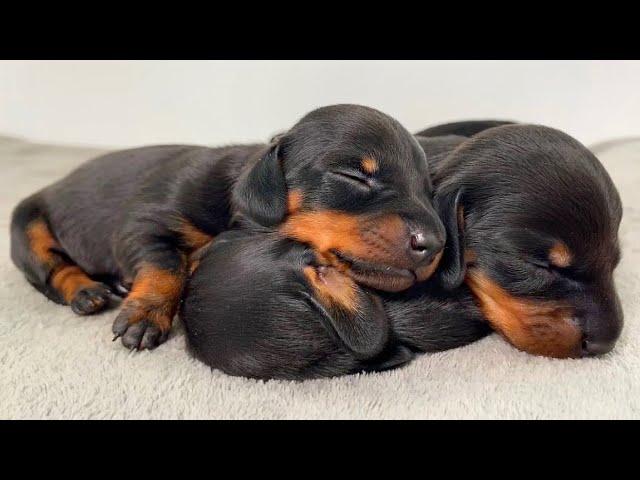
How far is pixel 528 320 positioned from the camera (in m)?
2.45

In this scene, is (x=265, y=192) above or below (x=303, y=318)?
above

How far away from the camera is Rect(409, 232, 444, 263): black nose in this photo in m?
2.29

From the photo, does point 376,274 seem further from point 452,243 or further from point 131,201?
point 131,201

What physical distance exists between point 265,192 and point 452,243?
675 mm

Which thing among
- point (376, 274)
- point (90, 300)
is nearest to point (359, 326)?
point (376, 274)

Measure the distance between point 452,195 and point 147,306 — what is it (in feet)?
3.96

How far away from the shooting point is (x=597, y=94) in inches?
224

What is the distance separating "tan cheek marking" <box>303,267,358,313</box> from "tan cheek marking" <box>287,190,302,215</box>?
0.26 m

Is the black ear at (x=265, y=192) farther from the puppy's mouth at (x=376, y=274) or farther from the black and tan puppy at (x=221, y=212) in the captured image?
the puppy's mouth at (x=376, y=274)

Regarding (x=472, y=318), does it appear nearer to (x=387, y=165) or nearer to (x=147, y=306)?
(x=387, y=165)

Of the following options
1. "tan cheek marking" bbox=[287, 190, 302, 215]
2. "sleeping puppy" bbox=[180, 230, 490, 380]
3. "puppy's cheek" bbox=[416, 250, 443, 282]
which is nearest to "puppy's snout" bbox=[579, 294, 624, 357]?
"sleeping puppy" bbox=[180, 230, 490, 380]

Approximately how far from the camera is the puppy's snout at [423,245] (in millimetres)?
2295

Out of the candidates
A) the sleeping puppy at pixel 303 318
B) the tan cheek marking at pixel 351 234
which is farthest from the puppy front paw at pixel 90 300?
the tan cheek marking at pixel 351 234
